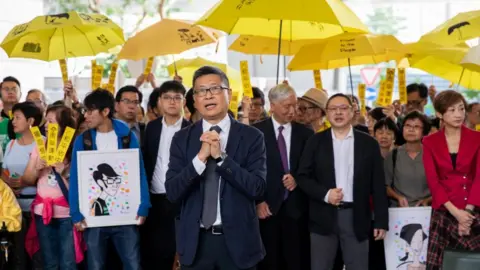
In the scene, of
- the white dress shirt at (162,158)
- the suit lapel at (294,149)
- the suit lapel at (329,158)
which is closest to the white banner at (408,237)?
the suit lapel at (329,158)

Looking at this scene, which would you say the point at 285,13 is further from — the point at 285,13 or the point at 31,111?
the point at 31,111

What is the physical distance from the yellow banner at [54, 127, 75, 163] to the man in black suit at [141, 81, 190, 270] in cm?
69

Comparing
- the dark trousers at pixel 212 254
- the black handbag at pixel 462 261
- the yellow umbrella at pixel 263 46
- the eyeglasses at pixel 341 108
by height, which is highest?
the yellow umbrella at pixel 263 46

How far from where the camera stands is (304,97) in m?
8.74

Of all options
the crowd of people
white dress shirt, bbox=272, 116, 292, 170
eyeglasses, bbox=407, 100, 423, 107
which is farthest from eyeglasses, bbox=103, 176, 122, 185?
eyeglasses, bbox=407, 100, 423, 107

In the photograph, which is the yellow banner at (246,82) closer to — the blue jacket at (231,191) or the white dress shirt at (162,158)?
the white dress shirt at (162,158)

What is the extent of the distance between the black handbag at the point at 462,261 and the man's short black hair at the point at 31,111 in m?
5.43

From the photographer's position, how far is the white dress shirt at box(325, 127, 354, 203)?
7.11m

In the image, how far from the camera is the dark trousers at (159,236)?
7.49m

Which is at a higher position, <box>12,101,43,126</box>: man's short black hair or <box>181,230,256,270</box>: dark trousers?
<box>12,101,43,126</box>: man's short black hair

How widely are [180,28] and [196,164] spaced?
420 centimetres

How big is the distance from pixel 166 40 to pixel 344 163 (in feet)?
8.54

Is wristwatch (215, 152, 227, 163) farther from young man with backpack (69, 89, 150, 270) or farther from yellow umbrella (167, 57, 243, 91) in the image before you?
yellow umbrella (167, 57, 243, 91)

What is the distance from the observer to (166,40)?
8.79 metres
